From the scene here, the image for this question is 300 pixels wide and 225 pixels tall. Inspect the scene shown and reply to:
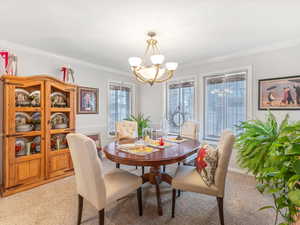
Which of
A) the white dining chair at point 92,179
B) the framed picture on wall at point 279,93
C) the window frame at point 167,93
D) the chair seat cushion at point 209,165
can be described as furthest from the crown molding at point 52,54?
the framed picture on wall at point 279,93

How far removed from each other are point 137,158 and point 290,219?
1263 mm

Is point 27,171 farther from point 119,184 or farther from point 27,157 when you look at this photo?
point 119,184

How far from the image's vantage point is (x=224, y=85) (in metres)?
3.45

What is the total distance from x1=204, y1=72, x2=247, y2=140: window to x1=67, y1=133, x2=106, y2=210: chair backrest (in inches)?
111

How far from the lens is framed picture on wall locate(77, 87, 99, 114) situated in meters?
3.60

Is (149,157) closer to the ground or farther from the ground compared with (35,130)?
closer to the ground

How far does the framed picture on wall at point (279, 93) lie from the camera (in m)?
2.59

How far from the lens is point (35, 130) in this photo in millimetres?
2639

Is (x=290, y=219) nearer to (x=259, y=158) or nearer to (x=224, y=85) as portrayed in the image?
(x=259, y=158)

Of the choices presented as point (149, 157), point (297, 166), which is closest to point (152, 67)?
point (149, 157)

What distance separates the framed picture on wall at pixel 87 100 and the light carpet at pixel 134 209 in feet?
5.62

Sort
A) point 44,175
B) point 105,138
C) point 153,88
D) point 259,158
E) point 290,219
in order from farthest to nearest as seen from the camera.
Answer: point 153,88 → point 105,138 → point 44,175 → point 259,158 → point 290,219

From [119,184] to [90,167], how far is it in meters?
0.44

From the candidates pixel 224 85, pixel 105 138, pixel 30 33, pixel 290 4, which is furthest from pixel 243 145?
pixel 30 33
